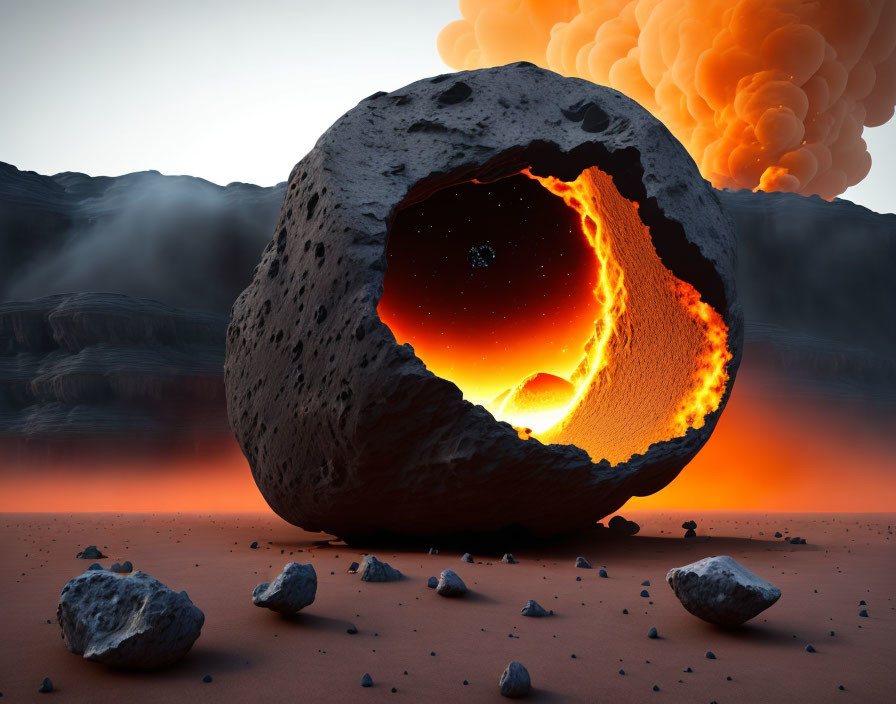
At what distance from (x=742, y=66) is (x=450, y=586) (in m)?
20.0

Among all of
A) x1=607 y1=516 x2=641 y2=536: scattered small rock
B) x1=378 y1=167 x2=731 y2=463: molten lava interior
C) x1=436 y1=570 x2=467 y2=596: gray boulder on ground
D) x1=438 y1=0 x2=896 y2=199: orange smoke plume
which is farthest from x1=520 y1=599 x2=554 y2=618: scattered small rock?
x1=438 y1=0 x2=896 y2=199: orange smoke plume

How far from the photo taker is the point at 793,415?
13875 millimetres

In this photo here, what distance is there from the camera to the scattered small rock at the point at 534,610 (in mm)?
2588

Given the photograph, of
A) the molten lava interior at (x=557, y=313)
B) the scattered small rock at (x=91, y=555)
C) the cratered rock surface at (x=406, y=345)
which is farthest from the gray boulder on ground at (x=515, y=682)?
the molten lava interior at (x=557, y=313)

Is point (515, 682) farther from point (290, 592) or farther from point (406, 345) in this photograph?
point (406, 345)

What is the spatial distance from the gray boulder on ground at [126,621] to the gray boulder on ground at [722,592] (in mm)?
1577

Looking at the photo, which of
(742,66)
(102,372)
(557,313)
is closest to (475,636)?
Result: (557,313)

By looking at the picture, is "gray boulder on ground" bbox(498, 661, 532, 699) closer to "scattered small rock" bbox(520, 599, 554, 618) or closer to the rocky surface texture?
"scattered small rock" bbox(520, 599, 554, 618)

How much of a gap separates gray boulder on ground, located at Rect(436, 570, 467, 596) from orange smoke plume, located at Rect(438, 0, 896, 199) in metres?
19.7

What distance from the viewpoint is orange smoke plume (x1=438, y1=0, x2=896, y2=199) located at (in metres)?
18.9

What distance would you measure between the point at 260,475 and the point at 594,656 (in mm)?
2970

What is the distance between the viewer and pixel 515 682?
1785 millimetres

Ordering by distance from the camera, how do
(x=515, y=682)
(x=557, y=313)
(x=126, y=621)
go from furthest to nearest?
(x=557, y=313) → (x=126, y=621) → (x=515, y=682)

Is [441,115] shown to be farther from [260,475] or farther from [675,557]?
[675,557]
